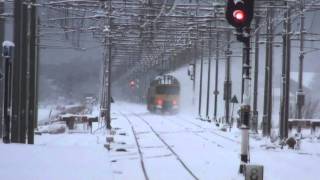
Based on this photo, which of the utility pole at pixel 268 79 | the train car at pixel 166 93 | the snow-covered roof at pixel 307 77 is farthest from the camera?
the snow-covered roof at pixel 307 77

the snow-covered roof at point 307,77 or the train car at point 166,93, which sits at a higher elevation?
the snow-covered roof at point 307,77

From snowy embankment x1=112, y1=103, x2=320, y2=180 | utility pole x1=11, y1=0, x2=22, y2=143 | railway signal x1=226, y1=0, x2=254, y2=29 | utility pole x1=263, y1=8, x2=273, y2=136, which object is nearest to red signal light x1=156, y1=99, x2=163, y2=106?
utility pole x1=263, y1=8, x2=273, y2=136

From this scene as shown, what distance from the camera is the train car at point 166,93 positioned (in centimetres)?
6481

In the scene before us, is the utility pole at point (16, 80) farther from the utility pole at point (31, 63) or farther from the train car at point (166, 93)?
the train car at point (166, 93)

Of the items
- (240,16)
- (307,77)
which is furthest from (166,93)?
(240,16)

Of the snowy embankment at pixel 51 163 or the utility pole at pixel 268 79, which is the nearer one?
the snowy embankment at pixel 51 163

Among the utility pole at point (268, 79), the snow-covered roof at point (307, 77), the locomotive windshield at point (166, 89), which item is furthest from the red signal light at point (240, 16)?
the snow-covered roof at point (307, 77)

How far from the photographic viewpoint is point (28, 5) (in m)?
23.3

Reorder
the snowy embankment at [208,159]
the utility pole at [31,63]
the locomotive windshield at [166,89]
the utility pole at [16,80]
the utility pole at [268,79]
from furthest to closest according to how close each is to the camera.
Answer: the locomotive windshield at [166,89] < the utility pole at [268,79] < the utility pole at [31,63] < the utility pole at [16,80] < the snowy embankment at [208,159]

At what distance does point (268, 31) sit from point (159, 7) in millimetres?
5060

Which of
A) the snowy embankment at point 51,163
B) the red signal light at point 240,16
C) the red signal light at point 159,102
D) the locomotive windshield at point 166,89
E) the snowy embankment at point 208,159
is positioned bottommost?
the snowy embankment at point 208,159

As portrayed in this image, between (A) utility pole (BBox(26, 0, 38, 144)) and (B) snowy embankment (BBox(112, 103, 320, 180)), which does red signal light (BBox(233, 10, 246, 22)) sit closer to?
(B) snowy embankment (BBox(112, 103, 320, 180))

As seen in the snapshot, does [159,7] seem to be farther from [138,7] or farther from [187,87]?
[187,87]

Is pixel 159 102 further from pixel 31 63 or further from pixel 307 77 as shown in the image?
pixel 307 77
